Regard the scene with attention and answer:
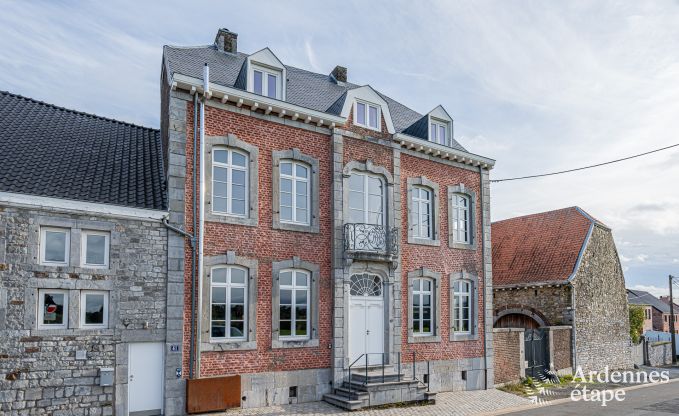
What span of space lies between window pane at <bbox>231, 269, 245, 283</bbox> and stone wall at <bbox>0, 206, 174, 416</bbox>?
5.35 ft

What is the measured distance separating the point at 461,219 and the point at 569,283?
765 cm

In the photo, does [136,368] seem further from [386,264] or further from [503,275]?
[503,275]

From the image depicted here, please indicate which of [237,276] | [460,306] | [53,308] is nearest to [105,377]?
[53,308]

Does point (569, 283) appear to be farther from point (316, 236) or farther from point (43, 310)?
point (43, 310)

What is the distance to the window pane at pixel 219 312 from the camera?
41.0 ft

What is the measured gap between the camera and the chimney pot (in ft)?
62.0

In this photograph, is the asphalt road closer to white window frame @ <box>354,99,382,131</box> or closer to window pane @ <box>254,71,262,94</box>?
white window frame @ <box>354,99,382,131</box>

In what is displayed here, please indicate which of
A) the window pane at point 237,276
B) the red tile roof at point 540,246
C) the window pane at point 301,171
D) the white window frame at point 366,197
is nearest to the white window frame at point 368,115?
the white window frame at point 366,197

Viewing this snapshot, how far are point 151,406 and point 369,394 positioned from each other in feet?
16.0

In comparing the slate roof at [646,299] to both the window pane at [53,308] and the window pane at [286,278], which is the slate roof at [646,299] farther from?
the window pane at [53,308]

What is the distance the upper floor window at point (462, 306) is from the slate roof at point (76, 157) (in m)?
9.41

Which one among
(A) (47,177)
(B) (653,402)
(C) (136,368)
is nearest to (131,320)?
(C) (136,368)

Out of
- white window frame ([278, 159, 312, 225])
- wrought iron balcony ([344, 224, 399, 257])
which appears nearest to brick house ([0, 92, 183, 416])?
white window frame ([278, 159, 312, 225])

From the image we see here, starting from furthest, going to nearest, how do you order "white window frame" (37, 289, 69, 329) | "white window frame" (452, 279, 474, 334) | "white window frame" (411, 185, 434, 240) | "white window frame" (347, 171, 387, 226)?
"white window frame" (452, 279, 474, 334) → "white window frame" (411, 185, 434, 240) → "white window frame" (347, 171, 387, 226) → "white window frame" (37, 289, 69, 329)
